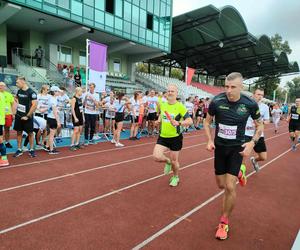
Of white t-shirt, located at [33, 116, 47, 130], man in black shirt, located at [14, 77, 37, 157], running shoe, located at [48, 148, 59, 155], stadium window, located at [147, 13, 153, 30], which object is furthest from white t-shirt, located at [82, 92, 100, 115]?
stadium window, located at [147, 13, 153, 30]

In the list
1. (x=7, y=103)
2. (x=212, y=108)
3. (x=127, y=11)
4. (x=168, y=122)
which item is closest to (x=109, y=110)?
(x=7, y=103)

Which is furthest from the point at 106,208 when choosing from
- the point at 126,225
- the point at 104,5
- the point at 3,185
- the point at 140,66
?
the point at 140,66

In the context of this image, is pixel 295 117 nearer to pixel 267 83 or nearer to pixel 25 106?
pixel 25 106

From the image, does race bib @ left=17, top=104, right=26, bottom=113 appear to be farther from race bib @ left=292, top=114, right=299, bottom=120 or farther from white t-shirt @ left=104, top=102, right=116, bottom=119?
race bib @ left=292, top=114, right=299, bottom=120

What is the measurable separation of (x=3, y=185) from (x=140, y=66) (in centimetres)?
6296

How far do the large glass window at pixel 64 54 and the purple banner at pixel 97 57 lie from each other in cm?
1396

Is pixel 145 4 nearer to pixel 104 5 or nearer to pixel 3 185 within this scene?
pixel 104 5

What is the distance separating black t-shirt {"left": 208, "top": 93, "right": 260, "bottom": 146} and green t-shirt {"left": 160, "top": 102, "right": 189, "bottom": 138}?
4.94ft

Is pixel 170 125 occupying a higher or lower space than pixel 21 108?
lower

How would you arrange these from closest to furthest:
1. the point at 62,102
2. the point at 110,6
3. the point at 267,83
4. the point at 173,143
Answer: the point at 173,143
the point at 62,102
the point at 110,6
the point at 267,83

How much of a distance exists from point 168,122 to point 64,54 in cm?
2040

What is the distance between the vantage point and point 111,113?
453 inches

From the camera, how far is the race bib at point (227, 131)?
3754 millimetres

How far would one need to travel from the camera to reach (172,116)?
17.5ft
